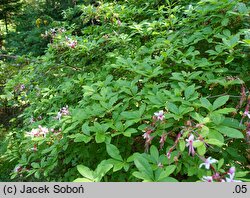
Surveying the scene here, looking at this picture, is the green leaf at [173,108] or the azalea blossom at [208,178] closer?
the azalea blossom at [208,178]

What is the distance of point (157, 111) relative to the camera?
52.7 inches

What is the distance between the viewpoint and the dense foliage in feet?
3.72

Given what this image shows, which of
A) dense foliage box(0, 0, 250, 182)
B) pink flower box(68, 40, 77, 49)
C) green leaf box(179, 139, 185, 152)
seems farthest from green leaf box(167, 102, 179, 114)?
pink flower box(68, 40, 77, 49)

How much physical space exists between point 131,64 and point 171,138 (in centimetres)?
61

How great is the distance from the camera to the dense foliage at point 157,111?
3.72ft

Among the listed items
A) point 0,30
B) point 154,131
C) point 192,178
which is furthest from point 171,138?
point 0,30

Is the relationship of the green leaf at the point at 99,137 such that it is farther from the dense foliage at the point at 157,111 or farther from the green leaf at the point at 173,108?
→ the green leaf at the point at 173,108

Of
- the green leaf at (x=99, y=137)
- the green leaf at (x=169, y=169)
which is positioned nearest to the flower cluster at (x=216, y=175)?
the green leaf at (x=169, y=169)

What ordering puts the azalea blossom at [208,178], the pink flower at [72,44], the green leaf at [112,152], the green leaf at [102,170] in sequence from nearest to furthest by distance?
1. the azalea blossom at [208,178]
2. the green leaf at [102,170]
3. the green leaf at [112,152]
4. the pink flower at [72,44]

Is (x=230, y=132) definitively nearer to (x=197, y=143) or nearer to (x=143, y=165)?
(x=197, y=143)

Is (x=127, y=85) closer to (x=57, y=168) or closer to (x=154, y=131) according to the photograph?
(x=154, y=131)

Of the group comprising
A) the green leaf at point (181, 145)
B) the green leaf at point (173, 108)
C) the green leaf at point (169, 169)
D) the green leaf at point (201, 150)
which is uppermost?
the green leaf at point (173, 108)

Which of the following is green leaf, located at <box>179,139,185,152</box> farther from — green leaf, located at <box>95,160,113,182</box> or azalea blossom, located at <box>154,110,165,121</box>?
green leaf, located at <box>95,160,113,182</box>

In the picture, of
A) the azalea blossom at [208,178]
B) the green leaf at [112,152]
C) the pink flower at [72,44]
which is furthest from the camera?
the pink flower at [72,44]
